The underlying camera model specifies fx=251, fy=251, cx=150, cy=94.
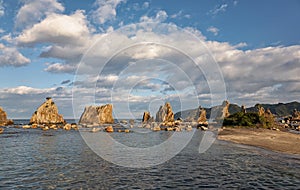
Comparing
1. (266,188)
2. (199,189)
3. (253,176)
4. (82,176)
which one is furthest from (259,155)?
(82,176)

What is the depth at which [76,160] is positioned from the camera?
3603 centimetres

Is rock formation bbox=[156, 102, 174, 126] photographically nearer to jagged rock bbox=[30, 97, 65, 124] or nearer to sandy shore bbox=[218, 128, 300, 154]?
jagged rock bbox=[30, 97, 65, 124]

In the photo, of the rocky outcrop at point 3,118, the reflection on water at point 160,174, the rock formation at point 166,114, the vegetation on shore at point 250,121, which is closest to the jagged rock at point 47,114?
the rocky outcrop at point 3,118

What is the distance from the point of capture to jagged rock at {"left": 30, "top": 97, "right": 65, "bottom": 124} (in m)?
178

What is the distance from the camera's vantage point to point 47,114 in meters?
184

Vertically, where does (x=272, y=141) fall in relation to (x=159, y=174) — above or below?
above

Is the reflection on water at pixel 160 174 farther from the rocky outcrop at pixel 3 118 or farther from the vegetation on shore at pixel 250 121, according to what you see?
the rocky outcrop at pixel 3 118

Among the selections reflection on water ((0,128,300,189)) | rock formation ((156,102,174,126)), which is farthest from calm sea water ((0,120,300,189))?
rock formation ((156,102,174,126))

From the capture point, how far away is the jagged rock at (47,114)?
17825 centimetres

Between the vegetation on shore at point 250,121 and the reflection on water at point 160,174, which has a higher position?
the vegetation on shore at point 250,121

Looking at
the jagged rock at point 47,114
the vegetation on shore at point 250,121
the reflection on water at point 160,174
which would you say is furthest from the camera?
the jagged rock at point 47,114

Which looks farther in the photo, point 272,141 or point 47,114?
point 47,114

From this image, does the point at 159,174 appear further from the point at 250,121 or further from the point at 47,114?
the point at 47,114

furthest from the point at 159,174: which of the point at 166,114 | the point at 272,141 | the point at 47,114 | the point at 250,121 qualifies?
the point at 47,114
